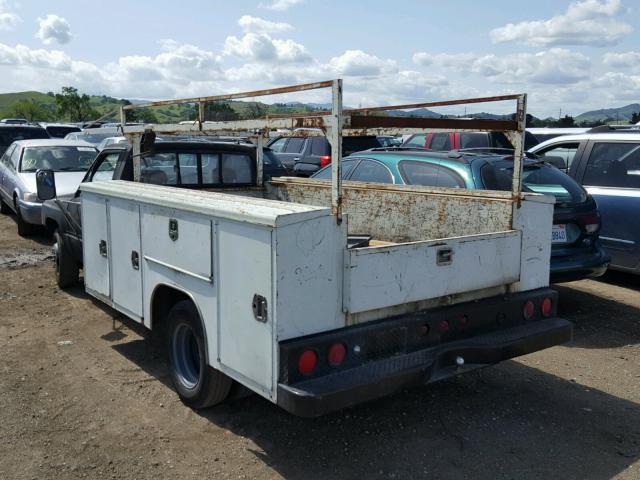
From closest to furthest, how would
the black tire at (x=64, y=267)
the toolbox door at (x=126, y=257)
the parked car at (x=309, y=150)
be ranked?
the toolbox door at (x=126, y=257), the black tire at (x=64, y=267), the parked car at (x=309, y=150)

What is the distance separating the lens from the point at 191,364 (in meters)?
4.30

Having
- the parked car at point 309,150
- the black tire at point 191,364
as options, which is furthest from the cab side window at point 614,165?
the black tire at point 191,364

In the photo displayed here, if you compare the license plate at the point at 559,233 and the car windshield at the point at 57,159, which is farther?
the car windshield at the point at 57,159

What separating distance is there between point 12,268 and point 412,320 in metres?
6.53

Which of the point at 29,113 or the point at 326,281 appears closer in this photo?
the point at 326,281

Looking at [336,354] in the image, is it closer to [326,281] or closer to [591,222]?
[326,281]

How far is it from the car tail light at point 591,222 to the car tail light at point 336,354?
4.01 metres

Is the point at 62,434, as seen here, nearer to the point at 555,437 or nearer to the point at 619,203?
Answer: the point at 555,437

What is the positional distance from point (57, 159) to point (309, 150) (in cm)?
509

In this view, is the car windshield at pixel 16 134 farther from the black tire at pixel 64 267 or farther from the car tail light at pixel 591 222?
the car tail light at pixel 591 222

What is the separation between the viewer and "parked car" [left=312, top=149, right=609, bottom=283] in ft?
19.8

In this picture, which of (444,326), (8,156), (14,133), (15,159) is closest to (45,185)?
(444,326)

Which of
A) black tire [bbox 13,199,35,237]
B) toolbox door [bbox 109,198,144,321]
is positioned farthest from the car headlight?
toolbox door [bbox 109,198,144,321]

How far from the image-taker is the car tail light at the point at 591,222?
6.39 m
